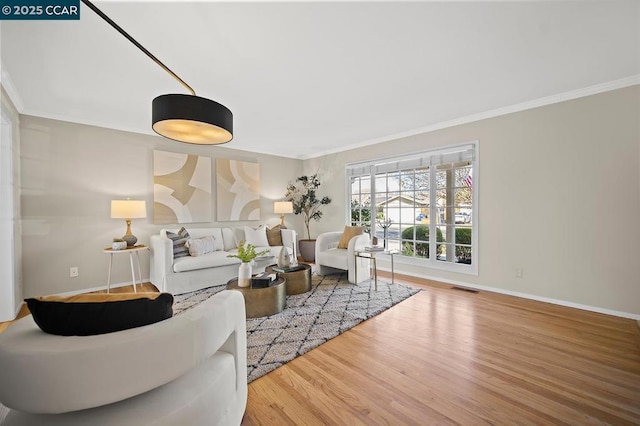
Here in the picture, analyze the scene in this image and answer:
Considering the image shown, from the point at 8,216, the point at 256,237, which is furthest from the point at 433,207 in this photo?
the point at 8,216

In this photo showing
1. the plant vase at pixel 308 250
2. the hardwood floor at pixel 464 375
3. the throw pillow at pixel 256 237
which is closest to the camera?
the hardwood floor at pixel 464 375

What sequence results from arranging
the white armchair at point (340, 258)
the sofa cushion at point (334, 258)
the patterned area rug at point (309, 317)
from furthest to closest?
the sofa cushion at point (334, 258) < the white armchair at point (340, 258) < the patterned area rug at point (309, 317)

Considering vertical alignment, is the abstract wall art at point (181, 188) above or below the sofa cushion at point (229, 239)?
above

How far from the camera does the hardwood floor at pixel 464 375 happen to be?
1.51 meters

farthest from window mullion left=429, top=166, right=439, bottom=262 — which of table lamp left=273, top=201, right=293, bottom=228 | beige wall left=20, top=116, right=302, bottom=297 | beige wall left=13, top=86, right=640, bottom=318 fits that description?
beige wall left=20, top=116, right=302, bottom=297

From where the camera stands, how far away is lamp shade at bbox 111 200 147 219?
3.48m

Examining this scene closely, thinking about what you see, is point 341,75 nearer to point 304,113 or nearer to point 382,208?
point 304,113

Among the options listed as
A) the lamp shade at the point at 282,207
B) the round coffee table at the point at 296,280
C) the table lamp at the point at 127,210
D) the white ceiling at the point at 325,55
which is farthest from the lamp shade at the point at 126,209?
the lamp shade at the point at 282,207

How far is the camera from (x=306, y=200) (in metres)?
6.01

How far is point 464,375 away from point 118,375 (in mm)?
2045

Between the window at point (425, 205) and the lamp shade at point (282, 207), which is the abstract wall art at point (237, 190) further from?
the window at point (425, 205)

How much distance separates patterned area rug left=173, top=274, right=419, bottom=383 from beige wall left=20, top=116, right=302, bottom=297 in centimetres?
155

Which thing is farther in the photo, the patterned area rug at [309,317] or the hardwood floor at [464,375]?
the patterned area rug at [309,317]

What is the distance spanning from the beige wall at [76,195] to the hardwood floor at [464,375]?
3530 millimetres
